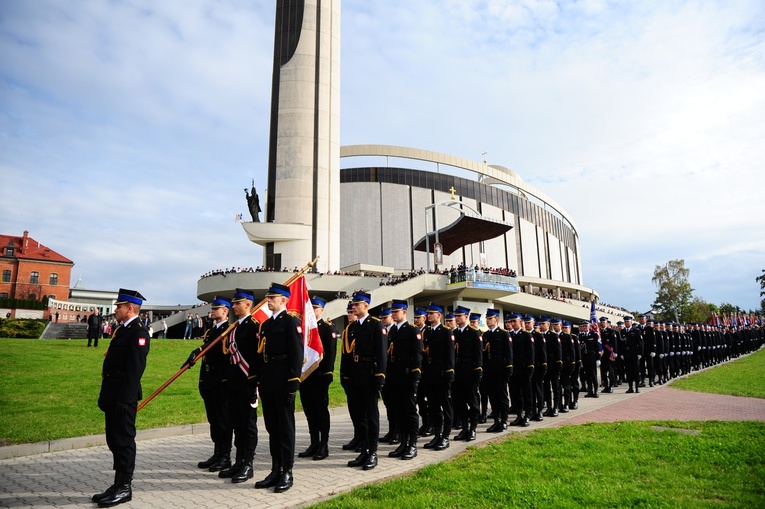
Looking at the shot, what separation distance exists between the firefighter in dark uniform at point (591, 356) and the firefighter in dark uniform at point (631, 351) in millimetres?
1253

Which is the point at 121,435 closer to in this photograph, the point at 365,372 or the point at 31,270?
the point at 365,372

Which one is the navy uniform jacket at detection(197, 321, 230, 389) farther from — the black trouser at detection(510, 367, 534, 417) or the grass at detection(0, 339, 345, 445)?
the black trouser at detection(510, 367, 534, 417)

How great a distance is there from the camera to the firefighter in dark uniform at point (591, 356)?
1432 centimetres

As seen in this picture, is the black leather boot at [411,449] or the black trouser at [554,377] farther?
the black trouser at [554,377]

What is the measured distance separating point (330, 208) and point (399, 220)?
18.9m

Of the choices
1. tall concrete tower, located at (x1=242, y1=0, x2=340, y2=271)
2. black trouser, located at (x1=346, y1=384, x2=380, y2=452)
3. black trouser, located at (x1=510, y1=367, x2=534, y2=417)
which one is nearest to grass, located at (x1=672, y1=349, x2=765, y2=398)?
black trouser, located at (x1=510, y1=367, x2=534, y2=417)

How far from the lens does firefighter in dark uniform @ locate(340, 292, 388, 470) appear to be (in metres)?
6.82

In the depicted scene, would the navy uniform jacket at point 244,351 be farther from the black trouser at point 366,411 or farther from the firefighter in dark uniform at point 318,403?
the black trouser at point 366,411

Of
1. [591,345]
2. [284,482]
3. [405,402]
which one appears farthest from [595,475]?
[591,345]

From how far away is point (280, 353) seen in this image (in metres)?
6.07

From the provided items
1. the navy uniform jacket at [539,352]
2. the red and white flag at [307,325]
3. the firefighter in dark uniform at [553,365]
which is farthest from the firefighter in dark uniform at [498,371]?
the red and white flag at [307,325]

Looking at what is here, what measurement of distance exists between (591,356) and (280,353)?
1120cm

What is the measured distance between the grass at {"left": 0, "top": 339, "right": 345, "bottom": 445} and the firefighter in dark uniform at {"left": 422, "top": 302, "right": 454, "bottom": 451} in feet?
14.4

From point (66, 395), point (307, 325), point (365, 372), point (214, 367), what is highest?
point (307, 325)
